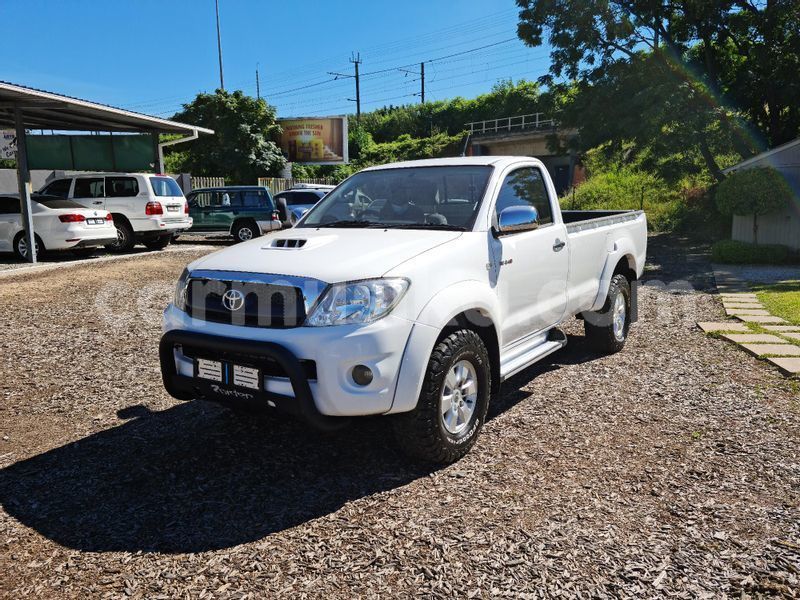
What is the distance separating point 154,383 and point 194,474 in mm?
2135

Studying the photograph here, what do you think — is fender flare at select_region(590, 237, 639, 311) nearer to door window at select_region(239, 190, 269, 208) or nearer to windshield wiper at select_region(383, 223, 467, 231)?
windshield wiper at select_region(383, 223, 467, 231)

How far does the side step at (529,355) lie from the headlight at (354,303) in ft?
4.10

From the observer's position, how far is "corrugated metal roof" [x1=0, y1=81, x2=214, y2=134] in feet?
45.5

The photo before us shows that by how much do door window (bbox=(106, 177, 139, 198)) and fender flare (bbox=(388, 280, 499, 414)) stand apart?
14.4 metres

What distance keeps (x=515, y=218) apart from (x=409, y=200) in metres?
0.89

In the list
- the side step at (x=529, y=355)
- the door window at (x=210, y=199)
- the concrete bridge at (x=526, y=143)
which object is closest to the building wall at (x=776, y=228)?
the side step at (x=529, y=355)

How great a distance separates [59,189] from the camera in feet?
53.2

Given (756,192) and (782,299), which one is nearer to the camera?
(782,299)

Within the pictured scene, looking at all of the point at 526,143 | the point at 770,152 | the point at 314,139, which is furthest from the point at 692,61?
the point at 526,143

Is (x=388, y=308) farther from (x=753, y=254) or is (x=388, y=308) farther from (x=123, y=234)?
(x=123, y=234)

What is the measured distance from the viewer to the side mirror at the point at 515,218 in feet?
13.8

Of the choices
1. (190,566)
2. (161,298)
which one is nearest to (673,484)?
(190,566)

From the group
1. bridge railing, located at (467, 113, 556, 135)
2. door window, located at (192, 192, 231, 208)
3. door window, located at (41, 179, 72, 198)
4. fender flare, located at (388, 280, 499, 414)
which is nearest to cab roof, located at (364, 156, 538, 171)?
fender flare, located at (388, 280, 499, 414)

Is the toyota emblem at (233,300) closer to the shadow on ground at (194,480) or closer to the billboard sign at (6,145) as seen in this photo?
the shadow on ground at (194,480)
